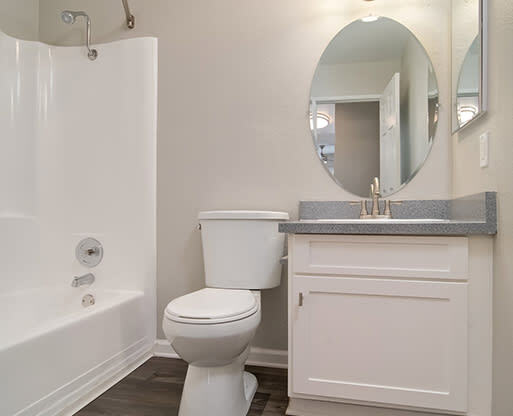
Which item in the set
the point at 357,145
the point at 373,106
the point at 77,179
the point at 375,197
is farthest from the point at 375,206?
the point at 77,179

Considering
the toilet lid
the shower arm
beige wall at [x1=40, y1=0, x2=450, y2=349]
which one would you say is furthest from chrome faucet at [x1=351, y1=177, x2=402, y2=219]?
the shower arm

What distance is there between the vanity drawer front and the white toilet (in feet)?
1.02

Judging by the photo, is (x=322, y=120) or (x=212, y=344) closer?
(x=212, y=344)

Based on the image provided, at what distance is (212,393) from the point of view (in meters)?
1.42

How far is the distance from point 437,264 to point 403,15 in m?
1.30

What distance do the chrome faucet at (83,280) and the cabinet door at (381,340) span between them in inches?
50.5

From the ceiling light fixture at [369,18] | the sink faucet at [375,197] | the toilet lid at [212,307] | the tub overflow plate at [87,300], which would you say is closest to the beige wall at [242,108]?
the ceiling light fixture at [369,18]

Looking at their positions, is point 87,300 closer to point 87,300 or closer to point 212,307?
point 87,300

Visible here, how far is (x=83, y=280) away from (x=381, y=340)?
1604 millimetres

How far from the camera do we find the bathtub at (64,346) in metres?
1.33

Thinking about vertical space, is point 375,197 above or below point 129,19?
below

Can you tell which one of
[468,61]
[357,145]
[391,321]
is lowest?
[391,321]

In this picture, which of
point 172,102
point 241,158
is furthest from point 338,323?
point 172,102

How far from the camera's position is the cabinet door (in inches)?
50.9
